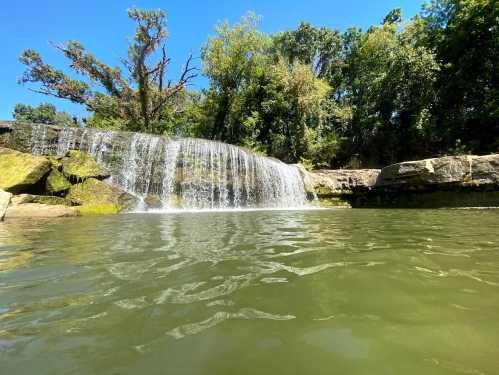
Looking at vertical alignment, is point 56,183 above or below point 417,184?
above

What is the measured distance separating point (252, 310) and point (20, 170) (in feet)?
36.3

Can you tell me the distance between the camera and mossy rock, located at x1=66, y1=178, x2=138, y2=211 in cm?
1055

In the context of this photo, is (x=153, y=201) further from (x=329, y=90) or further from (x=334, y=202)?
(x=329, y=90)

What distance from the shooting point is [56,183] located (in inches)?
421

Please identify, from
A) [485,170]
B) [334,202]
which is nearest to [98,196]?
[334,202]

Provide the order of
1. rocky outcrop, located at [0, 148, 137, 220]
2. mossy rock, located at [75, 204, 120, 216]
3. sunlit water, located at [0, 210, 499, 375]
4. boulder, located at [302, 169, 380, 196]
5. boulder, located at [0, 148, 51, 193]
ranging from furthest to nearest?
boulder, located at [302, 169, 380, 196] < mossy rock, located at [75, 204, 120, 216] < boulder, located at [0, 148, 51, 193] < rocky outcrop, located at [0, 148, 137, 220] < sunlit water, located at [0, 210, 499, 375]

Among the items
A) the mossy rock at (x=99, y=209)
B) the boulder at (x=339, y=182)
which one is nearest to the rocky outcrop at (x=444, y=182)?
the boulder at (x=339, y=182)

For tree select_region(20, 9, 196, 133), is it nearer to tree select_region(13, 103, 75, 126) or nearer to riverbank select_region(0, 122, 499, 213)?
riverbank select_region(0, 122, 499, 213)

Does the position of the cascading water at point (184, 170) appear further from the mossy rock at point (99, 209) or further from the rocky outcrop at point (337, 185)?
the mossy rock at point (99, 209)

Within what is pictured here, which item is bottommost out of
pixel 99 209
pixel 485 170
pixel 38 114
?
pixel 99 209

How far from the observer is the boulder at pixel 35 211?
26.6ft

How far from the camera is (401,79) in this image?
1966cm

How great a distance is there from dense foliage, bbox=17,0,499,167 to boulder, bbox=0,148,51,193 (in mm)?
14219

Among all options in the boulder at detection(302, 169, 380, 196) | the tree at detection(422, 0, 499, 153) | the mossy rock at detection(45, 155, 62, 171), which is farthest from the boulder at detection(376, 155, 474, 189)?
the mossy rock at detection(45, 155, 62, 171)
